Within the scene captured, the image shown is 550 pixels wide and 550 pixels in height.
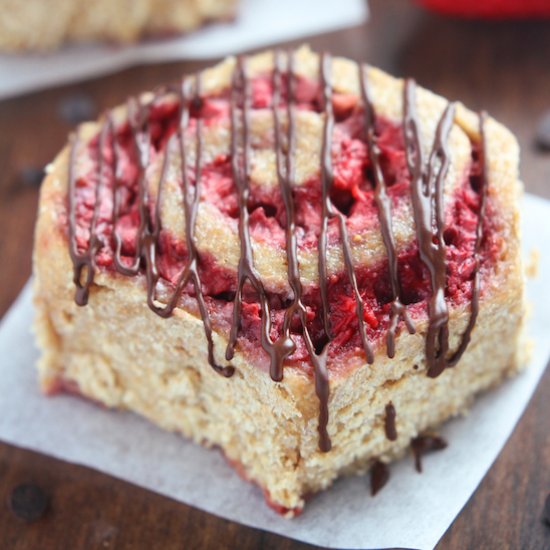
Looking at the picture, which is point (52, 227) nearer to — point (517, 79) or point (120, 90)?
point (120, 90)

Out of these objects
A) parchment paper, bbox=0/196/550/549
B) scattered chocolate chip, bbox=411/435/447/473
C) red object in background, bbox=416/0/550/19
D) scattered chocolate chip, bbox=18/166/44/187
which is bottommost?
parchment paper, bbox=0/196/550/549

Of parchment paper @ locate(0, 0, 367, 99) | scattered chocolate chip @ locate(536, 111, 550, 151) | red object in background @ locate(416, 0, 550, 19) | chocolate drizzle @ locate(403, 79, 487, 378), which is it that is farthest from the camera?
parchment paper @ locate(0, 0, 367, 99)

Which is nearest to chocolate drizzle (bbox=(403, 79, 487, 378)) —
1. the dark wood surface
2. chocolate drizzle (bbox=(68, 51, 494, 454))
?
chocolate drizzle (bbox=(68, 51, 494, 454))

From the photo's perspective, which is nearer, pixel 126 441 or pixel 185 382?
pixel 185 382

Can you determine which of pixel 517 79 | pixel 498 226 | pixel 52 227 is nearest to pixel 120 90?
pixel 52 227

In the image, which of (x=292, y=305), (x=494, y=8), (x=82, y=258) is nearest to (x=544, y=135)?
(x=494, y=8)

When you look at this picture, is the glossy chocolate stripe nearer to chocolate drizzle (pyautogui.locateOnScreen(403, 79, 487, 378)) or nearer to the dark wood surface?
chocolate drizzle (pyautogui.locateOnScreen(403, 79, 487, 378))

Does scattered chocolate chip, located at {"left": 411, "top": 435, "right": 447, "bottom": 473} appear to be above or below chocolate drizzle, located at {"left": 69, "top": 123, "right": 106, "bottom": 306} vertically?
below

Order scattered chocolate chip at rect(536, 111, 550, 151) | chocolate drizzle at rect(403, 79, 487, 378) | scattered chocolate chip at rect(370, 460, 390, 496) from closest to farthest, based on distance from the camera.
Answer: chocolate drizzle at rect(403, 79, 487, 378), scattered chocolate chip at rect(370, 460, 390, 496), scattered chocolate chip at rect(536, 111, 550, 151)
